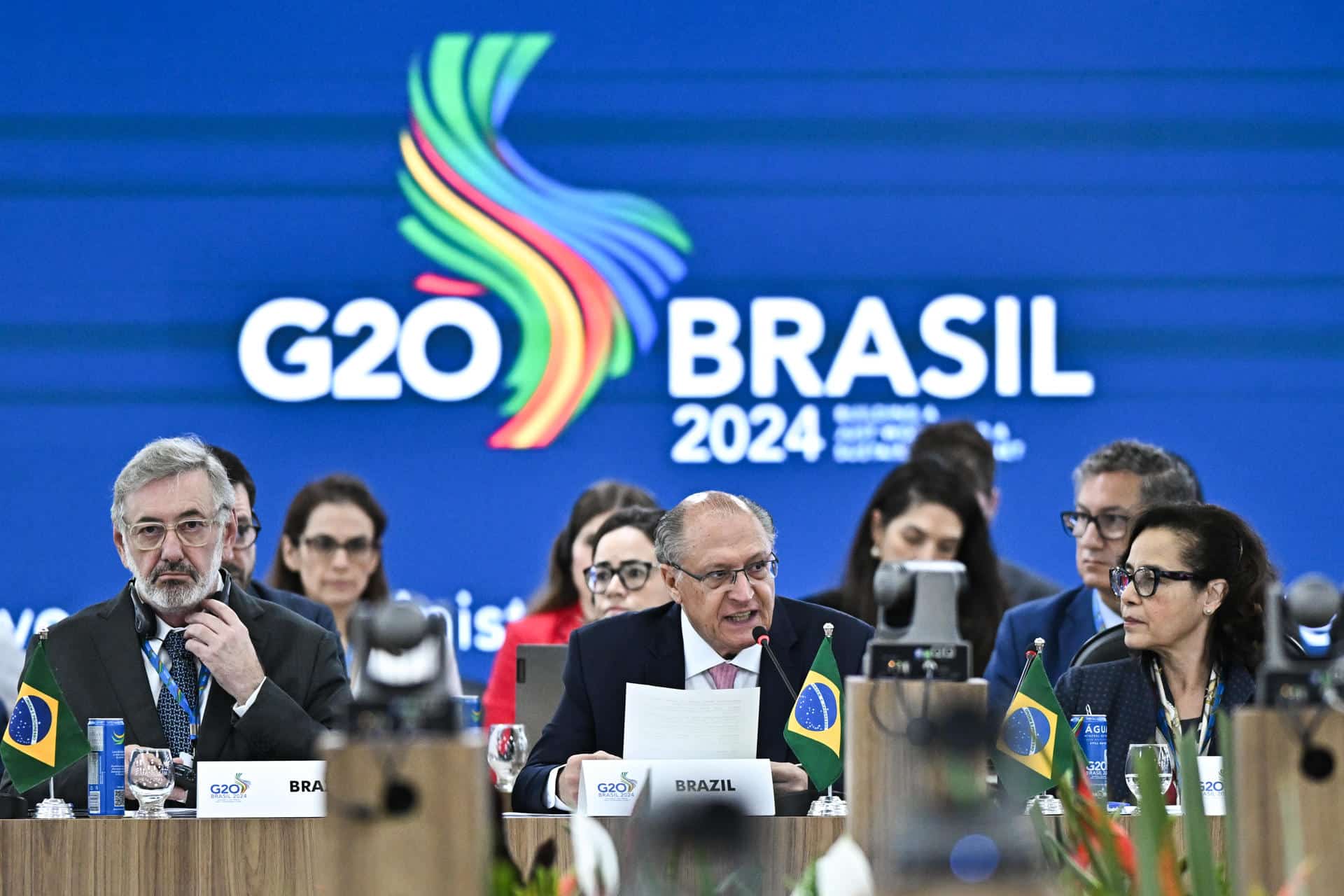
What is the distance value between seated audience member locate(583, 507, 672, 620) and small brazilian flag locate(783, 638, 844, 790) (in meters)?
1.41

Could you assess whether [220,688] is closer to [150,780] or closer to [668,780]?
[150,780]

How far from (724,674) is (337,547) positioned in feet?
5.99

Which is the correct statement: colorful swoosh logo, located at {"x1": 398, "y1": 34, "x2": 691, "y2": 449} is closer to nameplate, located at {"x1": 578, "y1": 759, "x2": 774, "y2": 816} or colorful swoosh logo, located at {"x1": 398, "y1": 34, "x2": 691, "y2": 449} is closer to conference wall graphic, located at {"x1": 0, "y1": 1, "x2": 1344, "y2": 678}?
conference wall graphic, located at {"x1": 0, "y1": 1, "x2": 1344, "y2": 678}

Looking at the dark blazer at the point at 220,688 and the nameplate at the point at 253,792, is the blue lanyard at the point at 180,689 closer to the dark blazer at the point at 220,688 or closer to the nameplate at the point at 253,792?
the dark blazer at the point at 220,688

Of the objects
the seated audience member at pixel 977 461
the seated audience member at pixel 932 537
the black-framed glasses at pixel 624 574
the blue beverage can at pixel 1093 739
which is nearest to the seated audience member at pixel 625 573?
the black-framed glasses at pixel 624 574

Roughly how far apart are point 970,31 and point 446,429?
7.09ft

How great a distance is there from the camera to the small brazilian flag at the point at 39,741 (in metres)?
3.14

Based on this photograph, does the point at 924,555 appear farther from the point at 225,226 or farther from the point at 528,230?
the point at 225,226

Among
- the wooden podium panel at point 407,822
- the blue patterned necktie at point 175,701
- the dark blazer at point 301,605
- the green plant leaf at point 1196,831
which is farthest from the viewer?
the dark blazer at point 301,605

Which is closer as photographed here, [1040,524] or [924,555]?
[924,555]

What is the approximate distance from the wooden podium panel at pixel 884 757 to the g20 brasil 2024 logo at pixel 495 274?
14.2 feet

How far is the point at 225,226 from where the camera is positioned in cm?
606

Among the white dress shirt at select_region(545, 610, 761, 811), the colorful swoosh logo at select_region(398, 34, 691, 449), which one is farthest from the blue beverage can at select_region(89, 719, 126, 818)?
the colorful swoosh logo at select_region(398, 34, 691, 449)

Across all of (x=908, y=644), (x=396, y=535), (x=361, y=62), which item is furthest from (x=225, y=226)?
(x=908, y=644)
